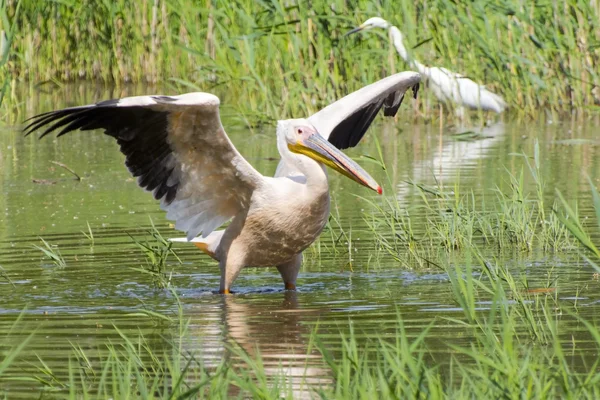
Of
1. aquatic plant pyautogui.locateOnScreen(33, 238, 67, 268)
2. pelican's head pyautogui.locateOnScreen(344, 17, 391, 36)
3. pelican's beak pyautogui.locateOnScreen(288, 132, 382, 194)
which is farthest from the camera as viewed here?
pelican's head pyautogui.locateOnScreen(344, 17, 391, 36)

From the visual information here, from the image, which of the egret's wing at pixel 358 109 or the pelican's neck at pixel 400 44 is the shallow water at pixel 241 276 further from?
the pelican's neck at pixel 400 44

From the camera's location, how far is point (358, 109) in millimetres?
7199

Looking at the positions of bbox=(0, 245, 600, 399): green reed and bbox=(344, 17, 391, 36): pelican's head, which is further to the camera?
bbox=(344, 17, 391, 36): pelican's head

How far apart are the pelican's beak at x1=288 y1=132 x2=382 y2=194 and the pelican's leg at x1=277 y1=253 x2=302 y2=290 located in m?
0.52

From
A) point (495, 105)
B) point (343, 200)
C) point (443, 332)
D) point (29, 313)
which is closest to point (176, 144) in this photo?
point (29, 313)

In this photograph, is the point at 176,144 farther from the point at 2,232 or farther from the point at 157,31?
the point at 157,31

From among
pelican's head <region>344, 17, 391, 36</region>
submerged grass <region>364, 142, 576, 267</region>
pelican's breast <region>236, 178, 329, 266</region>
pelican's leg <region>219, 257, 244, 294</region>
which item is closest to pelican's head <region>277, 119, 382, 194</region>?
pelican's breast <region>236, 178, 329, 266</region>

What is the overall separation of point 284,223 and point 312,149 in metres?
0.43

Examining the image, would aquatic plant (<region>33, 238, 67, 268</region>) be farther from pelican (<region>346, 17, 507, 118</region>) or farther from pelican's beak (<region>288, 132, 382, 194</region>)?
pelican (<region>346, 17, 507, 118</region>)

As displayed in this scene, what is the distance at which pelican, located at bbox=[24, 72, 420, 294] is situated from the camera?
19.8 feet

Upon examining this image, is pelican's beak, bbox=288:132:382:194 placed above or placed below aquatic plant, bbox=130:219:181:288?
above

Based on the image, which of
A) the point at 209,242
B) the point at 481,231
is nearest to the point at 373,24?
the point at 481,231

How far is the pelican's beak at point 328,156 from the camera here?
620cm

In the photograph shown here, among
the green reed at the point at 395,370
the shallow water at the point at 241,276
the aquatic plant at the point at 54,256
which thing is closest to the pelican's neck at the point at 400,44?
the shallow water at the point at 241,276
